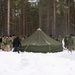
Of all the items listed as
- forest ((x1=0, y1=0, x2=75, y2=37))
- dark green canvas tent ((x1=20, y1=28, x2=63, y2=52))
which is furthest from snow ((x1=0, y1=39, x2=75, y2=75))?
forest ((x1=0, y1=0, x2=75, y2=37))

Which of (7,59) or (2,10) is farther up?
(2,10)

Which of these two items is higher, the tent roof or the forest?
the forest

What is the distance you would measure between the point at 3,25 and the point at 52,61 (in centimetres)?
4047

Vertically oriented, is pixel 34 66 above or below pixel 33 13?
below

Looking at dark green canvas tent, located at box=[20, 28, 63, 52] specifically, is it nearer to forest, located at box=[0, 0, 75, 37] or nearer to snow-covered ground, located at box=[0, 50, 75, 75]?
snow-covered ground, located at box=[0, 50, 75, 75]

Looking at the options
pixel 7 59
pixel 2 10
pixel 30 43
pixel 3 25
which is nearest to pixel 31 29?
pixel 3 25

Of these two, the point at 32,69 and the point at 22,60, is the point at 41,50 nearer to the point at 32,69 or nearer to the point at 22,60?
the point at 22,60

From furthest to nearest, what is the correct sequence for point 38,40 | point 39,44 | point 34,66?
point 38,40
point 39,44
point 34,66

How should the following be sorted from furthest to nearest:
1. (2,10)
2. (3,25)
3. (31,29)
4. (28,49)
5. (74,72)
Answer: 1. (31,29)
2. (3,25)
3. (2,10)
4. (28,49)
5. (74,72)

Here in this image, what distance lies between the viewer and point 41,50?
1912 centimetres

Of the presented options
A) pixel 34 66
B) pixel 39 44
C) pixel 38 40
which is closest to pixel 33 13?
pixel 38 40

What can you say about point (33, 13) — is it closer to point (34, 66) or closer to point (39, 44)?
point (39, 44)

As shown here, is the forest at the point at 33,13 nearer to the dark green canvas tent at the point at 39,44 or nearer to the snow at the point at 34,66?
the dark green canvas tent at the point at 39,44

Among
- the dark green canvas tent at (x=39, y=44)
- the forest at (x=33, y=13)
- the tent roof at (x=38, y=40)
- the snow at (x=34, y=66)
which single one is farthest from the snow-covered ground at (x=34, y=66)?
the forest at (x=33, y=13)
